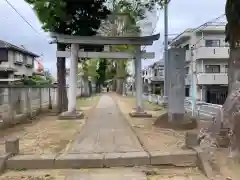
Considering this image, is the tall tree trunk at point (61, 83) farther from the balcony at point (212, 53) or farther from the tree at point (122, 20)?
the balcony at point (212, 53)

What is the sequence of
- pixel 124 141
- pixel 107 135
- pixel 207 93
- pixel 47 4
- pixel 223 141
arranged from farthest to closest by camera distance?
pixel 207 93
pixel 47 4
pixel 107 135
pixel 124 141
pixel 223 141

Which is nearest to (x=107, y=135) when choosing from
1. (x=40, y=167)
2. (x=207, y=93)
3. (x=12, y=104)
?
(x=40, y=167)

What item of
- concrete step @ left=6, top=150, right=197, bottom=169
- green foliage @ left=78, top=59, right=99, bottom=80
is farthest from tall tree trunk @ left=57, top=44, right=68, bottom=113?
green foliage @ left=78, top=59, right=99, bottom=80

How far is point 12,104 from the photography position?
13.9 meters

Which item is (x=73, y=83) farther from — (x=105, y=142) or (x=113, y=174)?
(x=113, y=174)

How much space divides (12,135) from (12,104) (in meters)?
2.94

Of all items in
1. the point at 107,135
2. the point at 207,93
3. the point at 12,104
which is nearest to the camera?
the point at 107,135

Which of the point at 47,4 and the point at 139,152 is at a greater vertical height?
the point at 47,4

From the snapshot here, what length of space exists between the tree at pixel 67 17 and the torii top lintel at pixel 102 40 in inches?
43.8

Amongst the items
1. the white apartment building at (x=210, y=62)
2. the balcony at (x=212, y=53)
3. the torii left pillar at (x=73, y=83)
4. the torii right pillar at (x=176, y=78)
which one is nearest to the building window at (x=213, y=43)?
the white apartment building at (x=210, y=62)

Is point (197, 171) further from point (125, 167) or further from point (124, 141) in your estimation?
point (124, 141)

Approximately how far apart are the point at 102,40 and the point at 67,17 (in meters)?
2.22

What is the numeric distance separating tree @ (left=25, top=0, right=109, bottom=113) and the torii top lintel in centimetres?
111

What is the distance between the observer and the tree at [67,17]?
1672 centimetres
